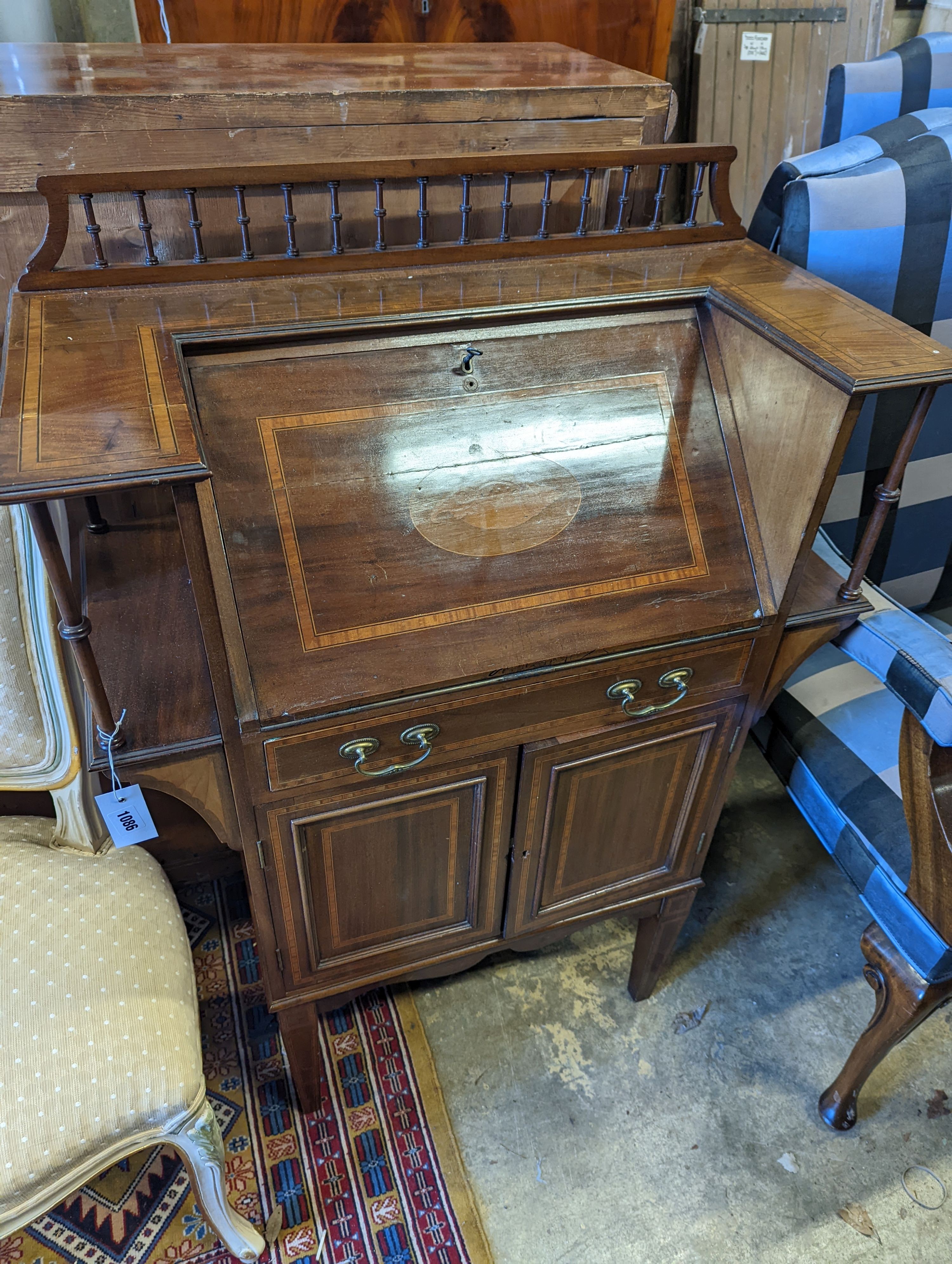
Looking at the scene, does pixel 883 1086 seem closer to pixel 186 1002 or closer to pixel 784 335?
pixel 186 1002

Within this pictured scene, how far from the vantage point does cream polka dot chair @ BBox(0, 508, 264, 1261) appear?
98 centimetres

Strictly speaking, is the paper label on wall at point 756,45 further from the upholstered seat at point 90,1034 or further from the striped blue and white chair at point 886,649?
the upholstered seat at point 90,1034

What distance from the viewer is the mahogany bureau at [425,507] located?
938mm

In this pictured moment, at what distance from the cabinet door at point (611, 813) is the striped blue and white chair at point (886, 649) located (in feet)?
0.74

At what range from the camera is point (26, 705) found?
3.92ft

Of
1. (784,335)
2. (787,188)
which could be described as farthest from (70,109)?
(787,188)

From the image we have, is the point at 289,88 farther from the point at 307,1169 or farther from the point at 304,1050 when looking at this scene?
the point at 307,1169

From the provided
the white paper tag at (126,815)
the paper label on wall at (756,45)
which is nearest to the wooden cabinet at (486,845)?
the white paper tag at (126,815)

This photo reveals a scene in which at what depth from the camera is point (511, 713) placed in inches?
41.3

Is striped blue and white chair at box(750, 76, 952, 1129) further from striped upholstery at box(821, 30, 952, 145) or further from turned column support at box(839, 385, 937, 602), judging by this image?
striped upholstery at box(821, 30, 952, 145)

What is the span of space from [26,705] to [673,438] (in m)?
0.97

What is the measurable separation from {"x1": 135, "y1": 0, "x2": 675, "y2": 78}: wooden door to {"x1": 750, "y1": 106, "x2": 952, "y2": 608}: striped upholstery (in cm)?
97

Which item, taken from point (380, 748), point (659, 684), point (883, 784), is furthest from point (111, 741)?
point (883, 784)

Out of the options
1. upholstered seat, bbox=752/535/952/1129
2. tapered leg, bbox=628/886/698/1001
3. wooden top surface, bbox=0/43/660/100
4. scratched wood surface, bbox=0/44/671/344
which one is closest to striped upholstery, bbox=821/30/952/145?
wooden top surface, bbox=0/43/660/100
